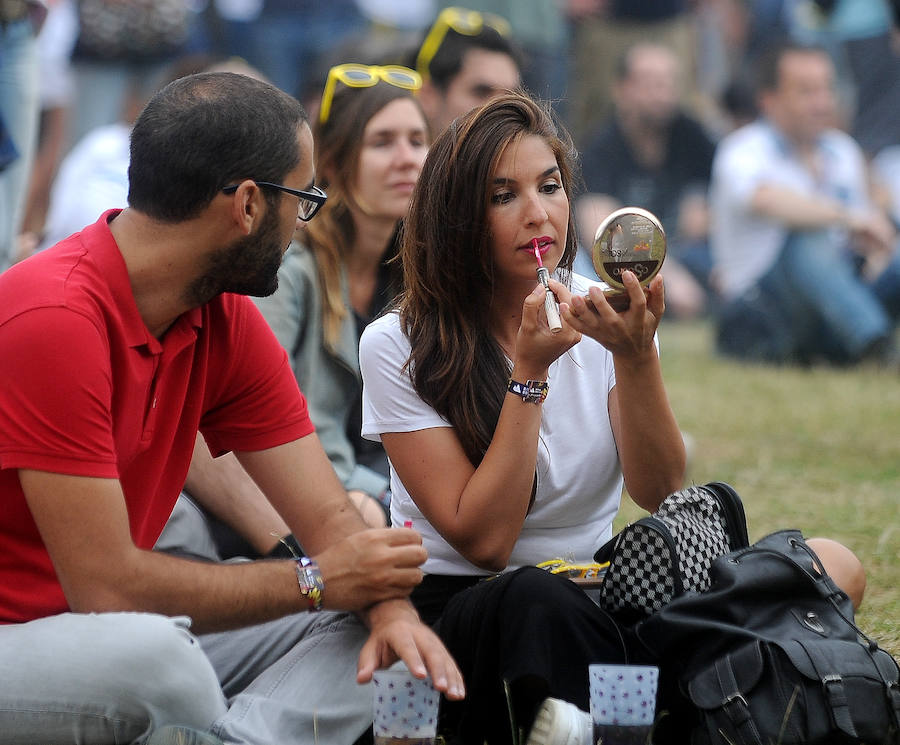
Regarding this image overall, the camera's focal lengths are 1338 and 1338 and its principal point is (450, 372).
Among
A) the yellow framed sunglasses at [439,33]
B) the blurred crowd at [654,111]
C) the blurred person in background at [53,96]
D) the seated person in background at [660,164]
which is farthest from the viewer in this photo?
the seated person in background at [660,164]

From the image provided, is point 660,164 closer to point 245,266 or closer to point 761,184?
point 761,184

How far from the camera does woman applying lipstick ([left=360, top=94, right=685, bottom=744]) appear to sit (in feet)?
8.50

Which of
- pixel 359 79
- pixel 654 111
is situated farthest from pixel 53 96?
pixel 359 79

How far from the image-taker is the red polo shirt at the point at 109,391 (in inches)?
86.9

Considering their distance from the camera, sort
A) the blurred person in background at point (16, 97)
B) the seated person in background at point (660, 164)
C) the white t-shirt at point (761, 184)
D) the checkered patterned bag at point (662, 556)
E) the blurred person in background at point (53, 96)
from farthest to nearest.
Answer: the seated person in background at point (660, 164) < the blurred person in background at point (53, 96) < the white t-shirt at point (761, 184) < the blurred person in background at point (16, 97) < the checkered patterned bag at point (662, 556)

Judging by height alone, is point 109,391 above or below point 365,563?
above

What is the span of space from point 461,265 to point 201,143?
75 cm

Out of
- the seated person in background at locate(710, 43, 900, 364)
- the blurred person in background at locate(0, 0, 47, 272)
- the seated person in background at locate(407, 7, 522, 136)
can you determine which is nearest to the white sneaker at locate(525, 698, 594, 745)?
the blurred person in background at locate(0, 0, 47, 272)

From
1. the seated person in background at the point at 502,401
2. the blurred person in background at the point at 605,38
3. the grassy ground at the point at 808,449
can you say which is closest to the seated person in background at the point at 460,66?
the grassy ground at the point at 808,449

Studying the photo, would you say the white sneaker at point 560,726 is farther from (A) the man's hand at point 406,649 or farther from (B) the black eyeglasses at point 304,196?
(B) the black eyeglasses at point 304,196

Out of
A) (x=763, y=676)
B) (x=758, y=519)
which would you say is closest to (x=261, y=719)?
(x=763, y=676)

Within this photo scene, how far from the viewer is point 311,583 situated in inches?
93.4

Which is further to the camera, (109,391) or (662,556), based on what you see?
(662,556)

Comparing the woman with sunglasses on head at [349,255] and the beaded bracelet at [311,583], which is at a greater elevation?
the woman with sunglasses on head at [349,255]
